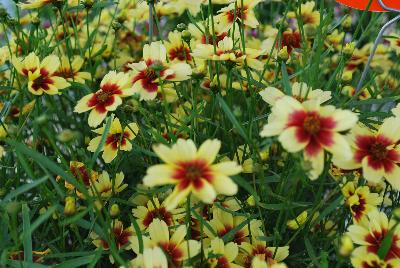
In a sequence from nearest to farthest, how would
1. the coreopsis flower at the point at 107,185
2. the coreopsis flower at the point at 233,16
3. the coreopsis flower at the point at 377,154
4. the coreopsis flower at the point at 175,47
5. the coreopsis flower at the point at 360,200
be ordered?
the coreopsis flower at the point at 377,154 < the coreopsis flower at the point at 360,200 < the coreopsis flower at the point at 107,185 < the coreopsis flower at the point at 233,16 < the coreopsis flower at the point at 175,47

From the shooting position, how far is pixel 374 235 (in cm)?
78

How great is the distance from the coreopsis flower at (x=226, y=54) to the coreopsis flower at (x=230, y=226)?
26 centimetres

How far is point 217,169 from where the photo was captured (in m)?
0.67

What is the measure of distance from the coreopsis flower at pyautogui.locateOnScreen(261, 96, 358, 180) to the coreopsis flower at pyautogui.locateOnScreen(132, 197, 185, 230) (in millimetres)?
273

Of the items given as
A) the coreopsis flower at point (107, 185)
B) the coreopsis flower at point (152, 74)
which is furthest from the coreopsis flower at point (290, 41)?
the coreopsis flower at point (107, 185)

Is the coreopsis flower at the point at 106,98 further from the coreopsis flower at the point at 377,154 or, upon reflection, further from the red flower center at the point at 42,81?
the coreopsis flower at the point at 377,154

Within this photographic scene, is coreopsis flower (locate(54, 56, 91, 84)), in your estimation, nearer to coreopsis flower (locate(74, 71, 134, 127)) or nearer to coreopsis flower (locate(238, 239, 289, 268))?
coreopsis flower (locate(74, 71, 134, 127))

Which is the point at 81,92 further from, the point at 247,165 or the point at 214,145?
the point at 214,145

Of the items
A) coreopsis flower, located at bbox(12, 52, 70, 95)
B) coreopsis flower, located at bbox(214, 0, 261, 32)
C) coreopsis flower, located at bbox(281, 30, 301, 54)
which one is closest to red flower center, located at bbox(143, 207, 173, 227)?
coreopsis flower, located at bbox(12, 52, 70, 95)

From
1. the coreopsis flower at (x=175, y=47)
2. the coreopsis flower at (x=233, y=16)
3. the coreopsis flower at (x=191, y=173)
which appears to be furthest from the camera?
the coreopsis flower at (x=175, y=47)

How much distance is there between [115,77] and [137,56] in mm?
655

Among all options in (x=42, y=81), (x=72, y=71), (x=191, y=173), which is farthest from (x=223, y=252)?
(x=72, y=71)

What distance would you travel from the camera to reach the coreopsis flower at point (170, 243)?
775mm

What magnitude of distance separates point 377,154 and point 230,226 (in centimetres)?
28
